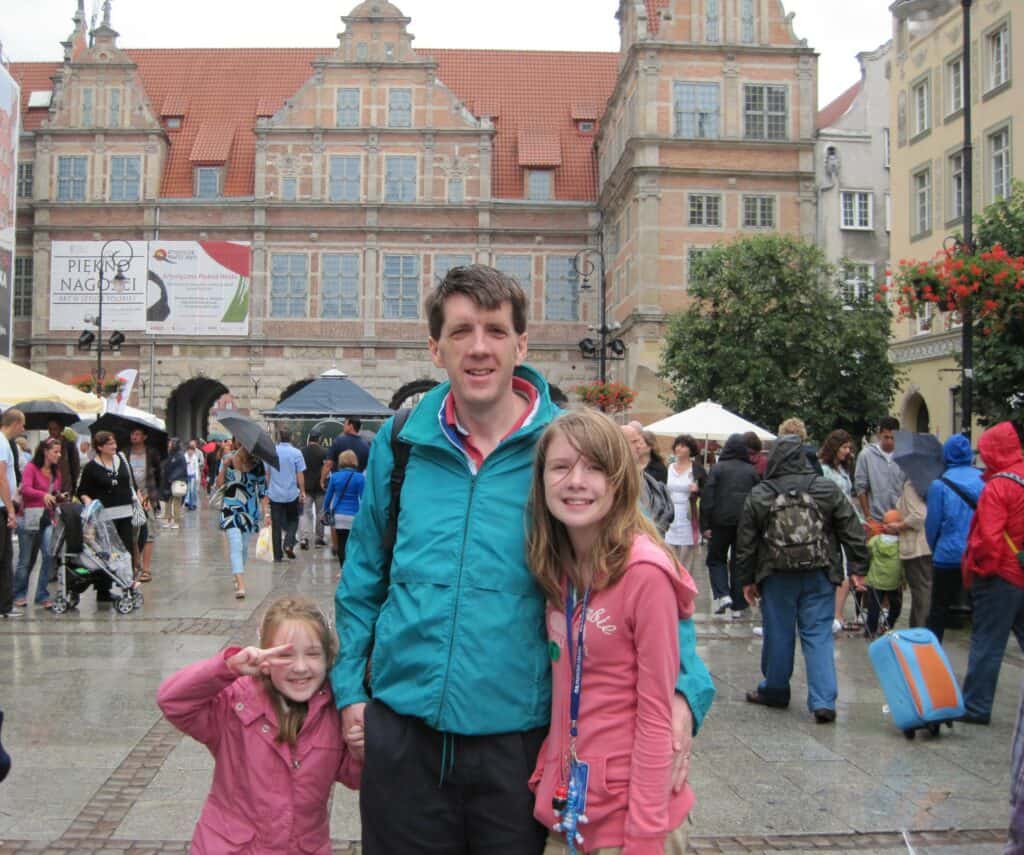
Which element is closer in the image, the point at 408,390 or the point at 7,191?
the point at 7,191

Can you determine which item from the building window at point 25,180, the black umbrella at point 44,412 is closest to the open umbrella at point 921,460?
the black umbrella at point 44,412

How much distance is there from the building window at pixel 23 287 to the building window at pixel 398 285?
1192 cm

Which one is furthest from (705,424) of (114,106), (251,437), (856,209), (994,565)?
(114,106)

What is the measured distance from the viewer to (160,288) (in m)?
36.8

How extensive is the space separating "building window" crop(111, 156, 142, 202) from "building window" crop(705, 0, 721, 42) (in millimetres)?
18931

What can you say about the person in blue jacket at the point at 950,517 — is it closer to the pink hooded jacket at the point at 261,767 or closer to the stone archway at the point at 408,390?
the pink hooded jacket at the point at 261,767

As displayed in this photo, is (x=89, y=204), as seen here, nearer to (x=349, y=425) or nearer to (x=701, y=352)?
(x=701, y=352)

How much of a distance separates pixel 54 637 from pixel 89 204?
1236 inches

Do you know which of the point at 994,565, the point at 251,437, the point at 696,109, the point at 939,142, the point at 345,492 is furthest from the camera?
the point at 696,109

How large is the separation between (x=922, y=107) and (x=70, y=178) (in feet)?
87.3

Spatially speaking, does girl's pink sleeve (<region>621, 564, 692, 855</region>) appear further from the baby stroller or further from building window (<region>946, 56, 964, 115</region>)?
building window (<region>946, 56, 964, 115</region>)

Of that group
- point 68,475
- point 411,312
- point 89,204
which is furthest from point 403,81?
point 68,475

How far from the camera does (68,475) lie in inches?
482

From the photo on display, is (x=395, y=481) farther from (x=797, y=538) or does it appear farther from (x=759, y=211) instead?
(x=759, y=211)
